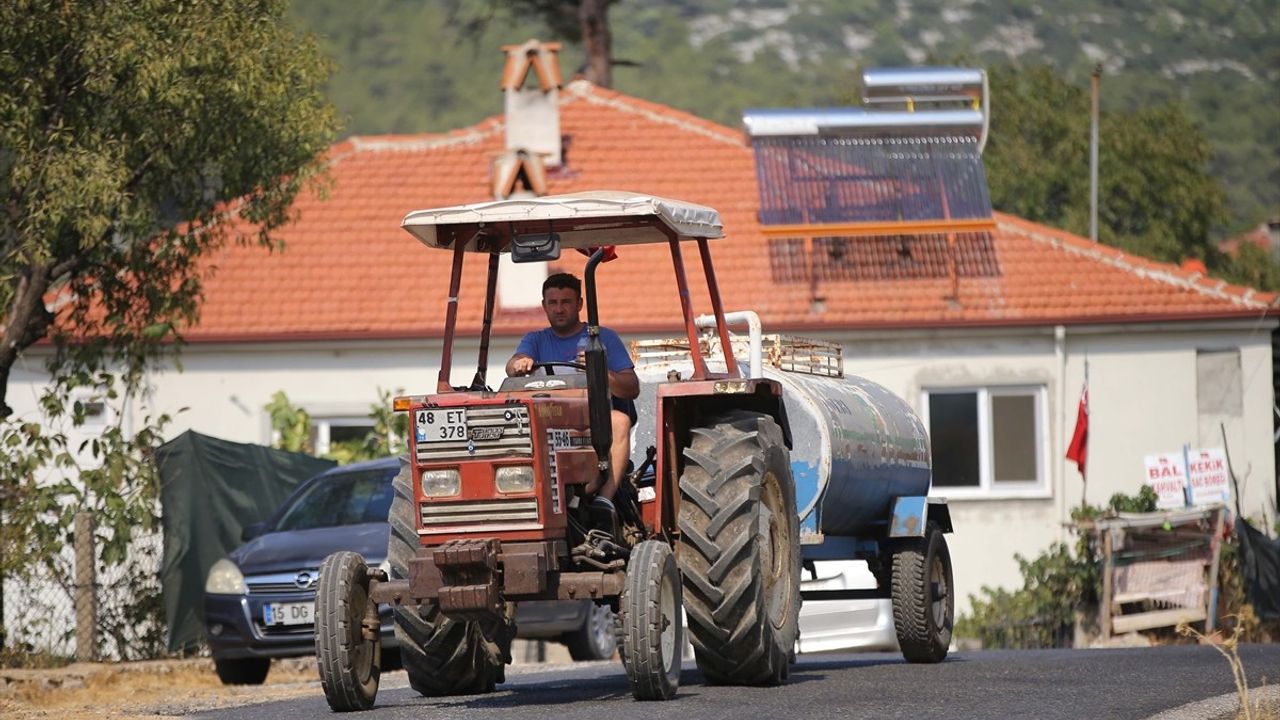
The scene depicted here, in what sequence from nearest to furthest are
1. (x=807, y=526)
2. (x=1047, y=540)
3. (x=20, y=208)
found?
1. (x=807, y=526)
2. (x=20, y=208)
3. (x=1047, y=540)

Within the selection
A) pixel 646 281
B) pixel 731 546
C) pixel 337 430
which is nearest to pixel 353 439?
pixel 337 430

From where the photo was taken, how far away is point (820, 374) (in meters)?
14.1

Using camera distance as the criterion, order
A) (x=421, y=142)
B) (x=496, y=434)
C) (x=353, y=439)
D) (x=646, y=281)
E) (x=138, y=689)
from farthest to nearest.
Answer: (x=421, y=142), (x=646, y=281), (x=353, y=439), (x=138, y=689), (x=496, y=434)

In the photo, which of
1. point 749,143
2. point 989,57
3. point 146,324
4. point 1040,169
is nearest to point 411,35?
point 989,57

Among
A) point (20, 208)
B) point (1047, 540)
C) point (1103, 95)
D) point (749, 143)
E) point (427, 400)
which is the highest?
point (1103, 95)

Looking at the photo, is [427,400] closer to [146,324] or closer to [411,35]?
[146,324]

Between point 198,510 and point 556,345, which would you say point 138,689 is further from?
point 556,345

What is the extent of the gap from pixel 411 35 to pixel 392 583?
13279 centimetres

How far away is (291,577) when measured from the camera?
15828 millimetres

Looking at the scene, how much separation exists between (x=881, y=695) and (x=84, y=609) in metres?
8.57

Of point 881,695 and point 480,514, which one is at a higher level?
point 480,514

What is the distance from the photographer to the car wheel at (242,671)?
16109mm

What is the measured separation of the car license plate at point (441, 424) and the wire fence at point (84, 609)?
23.8ft

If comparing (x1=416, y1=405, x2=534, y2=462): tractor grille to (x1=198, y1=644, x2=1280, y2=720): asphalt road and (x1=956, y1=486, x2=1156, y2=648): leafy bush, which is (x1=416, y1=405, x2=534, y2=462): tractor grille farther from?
(x1=956, y1=486, x2=1156, y2=648): leafy bush
